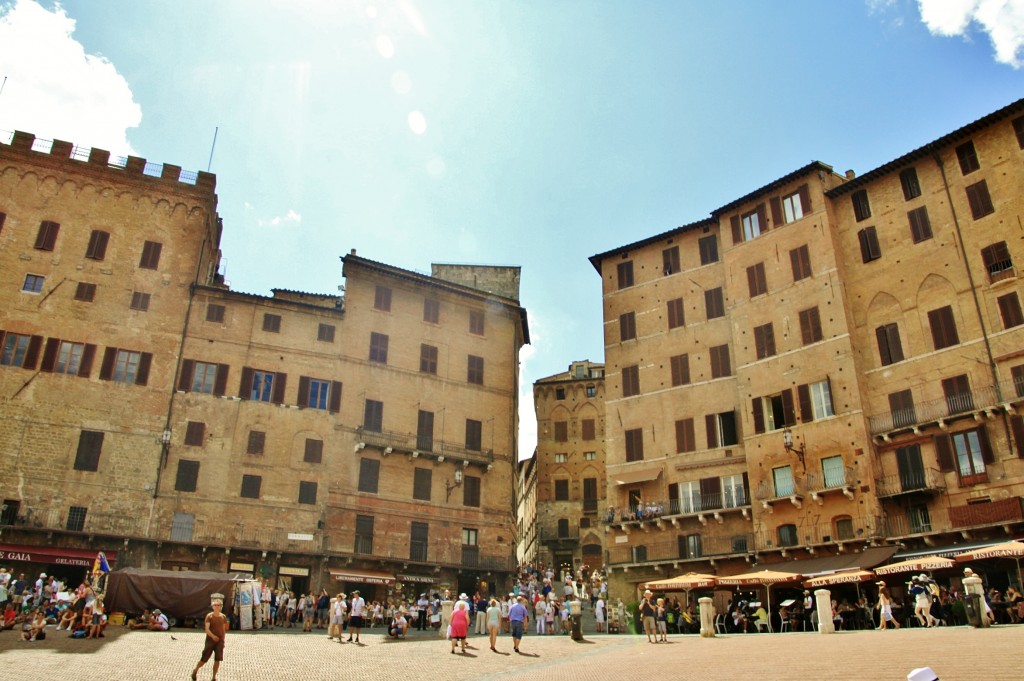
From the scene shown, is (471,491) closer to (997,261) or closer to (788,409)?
(788,409)

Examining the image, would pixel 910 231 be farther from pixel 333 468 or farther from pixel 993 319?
pixel 333 468

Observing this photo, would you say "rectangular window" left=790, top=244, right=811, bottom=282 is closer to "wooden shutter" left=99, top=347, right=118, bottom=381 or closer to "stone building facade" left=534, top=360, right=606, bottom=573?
"stone building facade" left=534, top=360, right=606, bottom=573

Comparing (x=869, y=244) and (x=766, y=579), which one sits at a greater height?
(x=869, y=244)

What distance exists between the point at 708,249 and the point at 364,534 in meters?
23.3

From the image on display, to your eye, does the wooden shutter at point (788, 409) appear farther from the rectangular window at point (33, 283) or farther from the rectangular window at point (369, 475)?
the rectangular window at point (33, 283)

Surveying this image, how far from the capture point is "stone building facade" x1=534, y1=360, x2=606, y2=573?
59031mm

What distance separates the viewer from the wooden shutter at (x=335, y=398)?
131ft

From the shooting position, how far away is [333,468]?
127 ft

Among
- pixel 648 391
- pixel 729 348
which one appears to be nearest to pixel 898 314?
pixel 729 348

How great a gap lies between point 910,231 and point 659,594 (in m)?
20.5

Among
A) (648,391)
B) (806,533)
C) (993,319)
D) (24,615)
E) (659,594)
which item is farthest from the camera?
(648,391)

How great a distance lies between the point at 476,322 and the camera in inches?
1810

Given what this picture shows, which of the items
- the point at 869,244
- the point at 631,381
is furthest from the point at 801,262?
the point at 631,381

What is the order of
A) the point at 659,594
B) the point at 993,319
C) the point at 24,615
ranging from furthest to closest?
the point at 659,594
the point at 993,319
the point at 24,615
